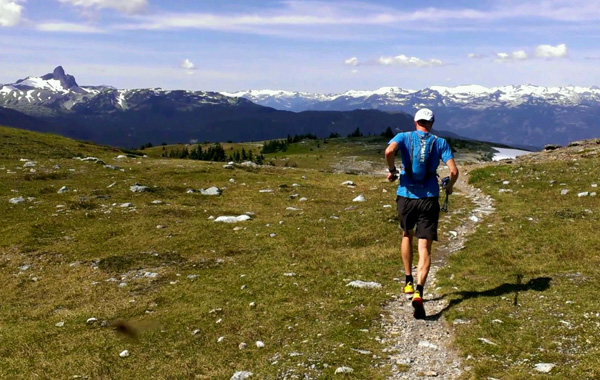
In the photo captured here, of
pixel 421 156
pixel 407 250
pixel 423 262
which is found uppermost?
pixel 421 156

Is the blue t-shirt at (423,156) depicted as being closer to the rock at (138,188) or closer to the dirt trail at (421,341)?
the dirt trail at (421,341)

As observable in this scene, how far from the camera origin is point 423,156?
1170 centimetres

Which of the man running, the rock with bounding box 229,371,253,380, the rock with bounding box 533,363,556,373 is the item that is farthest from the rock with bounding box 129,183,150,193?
the rock with bounding box 533,363,556,373

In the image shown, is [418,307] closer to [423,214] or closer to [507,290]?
[423,214]

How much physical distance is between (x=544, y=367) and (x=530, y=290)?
16.8 ft

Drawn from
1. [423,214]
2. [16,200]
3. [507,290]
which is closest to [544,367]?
[423,214]

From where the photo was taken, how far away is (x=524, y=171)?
35.8 metres

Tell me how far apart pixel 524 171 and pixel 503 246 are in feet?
67.9

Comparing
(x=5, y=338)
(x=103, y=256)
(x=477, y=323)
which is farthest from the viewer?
(x=103, y=256)

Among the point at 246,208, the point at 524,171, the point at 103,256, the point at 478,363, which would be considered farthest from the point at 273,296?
the point at 524,171

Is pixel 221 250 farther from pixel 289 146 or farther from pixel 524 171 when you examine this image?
pixel 289 146

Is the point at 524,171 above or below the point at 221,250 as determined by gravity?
above

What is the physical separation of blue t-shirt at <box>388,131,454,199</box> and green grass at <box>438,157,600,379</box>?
330 cm

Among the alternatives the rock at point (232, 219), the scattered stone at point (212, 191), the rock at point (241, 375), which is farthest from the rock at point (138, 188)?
the rock at point (241, 375)
